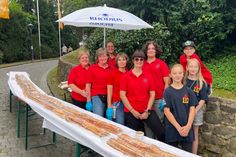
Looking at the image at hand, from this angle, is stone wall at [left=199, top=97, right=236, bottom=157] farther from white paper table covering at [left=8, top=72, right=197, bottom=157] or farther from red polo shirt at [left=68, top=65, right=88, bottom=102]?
red polo shirt at [left=68, top=65, right=88, bottom=102]

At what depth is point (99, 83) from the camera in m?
5.75

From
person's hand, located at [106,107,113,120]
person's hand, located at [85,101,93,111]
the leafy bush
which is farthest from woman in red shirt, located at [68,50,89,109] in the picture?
the leafy bush

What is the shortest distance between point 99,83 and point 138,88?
3.28 feet

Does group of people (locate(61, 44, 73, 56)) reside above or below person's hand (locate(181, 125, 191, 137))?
below

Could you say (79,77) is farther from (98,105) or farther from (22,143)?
(22,143)

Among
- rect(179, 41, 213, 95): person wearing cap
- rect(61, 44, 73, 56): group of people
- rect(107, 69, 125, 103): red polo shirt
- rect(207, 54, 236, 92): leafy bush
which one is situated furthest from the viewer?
rect(61, 44, 73, 56): group of people

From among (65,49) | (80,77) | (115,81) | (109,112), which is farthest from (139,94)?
(65,49)

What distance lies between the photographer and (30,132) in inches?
299

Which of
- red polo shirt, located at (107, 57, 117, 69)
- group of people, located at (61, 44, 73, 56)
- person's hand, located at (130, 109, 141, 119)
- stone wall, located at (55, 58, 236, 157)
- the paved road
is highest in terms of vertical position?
red polo shirt, located at (107, 57, 117, 69)

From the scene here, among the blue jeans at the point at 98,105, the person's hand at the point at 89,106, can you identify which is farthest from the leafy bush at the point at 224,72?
the person's hand at the point at 89,106

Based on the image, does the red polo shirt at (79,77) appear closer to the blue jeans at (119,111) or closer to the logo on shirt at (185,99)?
the blue jeans at (119,111)

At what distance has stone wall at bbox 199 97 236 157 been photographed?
521 cm

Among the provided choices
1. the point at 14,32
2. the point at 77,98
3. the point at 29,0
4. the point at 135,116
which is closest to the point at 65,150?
the point at 77,98

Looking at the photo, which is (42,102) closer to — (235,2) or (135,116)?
(135,116)
